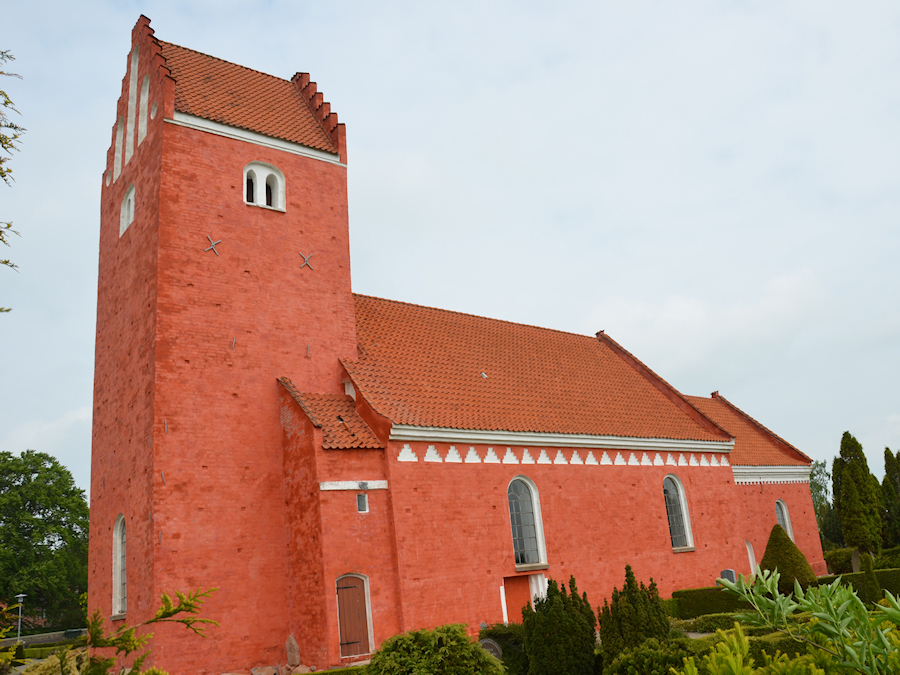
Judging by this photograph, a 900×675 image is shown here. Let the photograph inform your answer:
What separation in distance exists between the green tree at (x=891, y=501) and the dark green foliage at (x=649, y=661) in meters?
29.6

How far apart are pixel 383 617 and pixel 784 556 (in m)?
11.9

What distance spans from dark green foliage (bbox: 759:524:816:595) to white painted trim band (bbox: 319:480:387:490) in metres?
11.3

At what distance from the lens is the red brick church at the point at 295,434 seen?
1450 centimetres

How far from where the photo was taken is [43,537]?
125ft

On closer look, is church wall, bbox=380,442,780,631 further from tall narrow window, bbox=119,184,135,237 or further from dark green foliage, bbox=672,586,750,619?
tall narrow window, bbox=119,184,135,237

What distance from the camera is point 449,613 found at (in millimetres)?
15234

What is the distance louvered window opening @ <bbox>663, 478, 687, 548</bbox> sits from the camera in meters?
21.7

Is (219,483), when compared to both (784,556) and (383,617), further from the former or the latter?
(784,556)

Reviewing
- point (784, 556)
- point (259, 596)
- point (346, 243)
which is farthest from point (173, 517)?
point (784, 556)

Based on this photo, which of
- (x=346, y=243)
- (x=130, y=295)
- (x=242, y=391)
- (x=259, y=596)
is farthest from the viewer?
(x=346, y=243)

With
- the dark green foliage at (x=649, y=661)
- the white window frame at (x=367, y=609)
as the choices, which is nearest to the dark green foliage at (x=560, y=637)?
the dark green foliage at (x=649, y=661)

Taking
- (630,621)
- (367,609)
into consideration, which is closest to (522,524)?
(367,609)

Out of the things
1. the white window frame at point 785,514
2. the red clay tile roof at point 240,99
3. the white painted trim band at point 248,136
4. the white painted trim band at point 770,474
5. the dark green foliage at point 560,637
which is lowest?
the dark green foliage at point 560,637

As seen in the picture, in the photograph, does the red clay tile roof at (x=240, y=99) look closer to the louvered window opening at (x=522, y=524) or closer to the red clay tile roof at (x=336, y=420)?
the red clay tile roof at (x=336, y=420)
